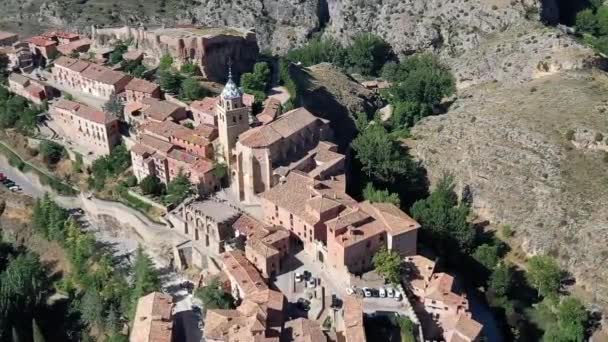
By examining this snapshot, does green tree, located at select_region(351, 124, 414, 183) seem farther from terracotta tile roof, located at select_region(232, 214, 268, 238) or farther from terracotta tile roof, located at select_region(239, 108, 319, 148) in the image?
terracotta tile roof, located at select_region(232, 214, 268, 238)

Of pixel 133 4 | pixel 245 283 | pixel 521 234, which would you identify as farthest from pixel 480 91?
pixel 133 4

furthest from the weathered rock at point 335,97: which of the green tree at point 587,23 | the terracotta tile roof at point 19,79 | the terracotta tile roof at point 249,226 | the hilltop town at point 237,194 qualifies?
the green tree at point 587,23

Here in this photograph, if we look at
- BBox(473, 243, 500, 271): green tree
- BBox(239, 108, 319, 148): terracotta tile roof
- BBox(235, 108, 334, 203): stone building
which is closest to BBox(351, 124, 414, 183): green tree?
BBox(235, 108, 334, 203): stone building

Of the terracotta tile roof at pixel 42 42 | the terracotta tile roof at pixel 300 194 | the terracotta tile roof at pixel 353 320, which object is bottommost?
the terracotta tile roof at pixel 353 320

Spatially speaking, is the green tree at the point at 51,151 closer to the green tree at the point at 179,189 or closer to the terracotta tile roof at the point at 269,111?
the green tree at the point at 179,189

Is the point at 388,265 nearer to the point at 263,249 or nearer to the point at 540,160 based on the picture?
the point at 263,249

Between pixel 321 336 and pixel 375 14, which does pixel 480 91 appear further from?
pixel 321 336

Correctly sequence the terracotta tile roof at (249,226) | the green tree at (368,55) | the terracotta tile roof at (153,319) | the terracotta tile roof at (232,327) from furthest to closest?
the green tree at (368,55)
the terracotta tile roof at (249,226)
the terracotta tile roof at (153,319)
the terracotta tile roof at (232,327)
